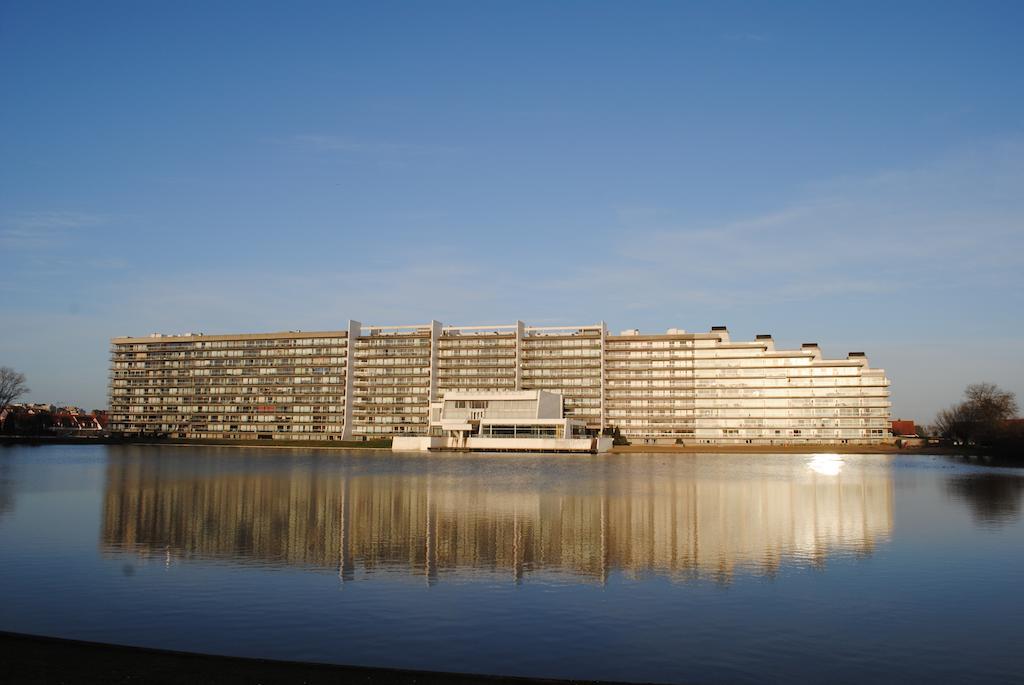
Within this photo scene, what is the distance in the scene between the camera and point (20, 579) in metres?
24.5

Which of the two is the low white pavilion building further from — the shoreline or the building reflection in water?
the building reflection in water

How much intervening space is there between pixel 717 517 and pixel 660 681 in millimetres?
30201

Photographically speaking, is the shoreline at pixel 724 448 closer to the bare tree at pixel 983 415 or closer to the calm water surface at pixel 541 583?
the bare tree at pixel 983 415

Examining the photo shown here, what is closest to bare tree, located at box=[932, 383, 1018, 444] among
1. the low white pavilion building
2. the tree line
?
the tree line

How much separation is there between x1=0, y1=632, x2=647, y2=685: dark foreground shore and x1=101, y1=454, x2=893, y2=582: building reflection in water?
1089 cm

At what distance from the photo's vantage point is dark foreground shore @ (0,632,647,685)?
13.6 m

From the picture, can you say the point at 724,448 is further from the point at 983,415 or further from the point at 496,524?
the point at 496,524

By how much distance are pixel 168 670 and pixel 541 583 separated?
13.1 metres

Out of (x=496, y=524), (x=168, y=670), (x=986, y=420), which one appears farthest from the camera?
(x=986, y=420)

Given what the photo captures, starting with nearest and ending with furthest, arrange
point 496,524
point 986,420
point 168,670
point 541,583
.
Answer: point 168,670, point 541,583, point 496,524, point 986,420

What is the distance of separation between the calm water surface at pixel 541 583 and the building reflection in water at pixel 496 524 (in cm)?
21

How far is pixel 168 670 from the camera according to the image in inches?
559

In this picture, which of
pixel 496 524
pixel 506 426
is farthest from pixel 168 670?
pixel 506 426

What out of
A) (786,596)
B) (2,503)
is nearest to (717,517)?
(786,596)
